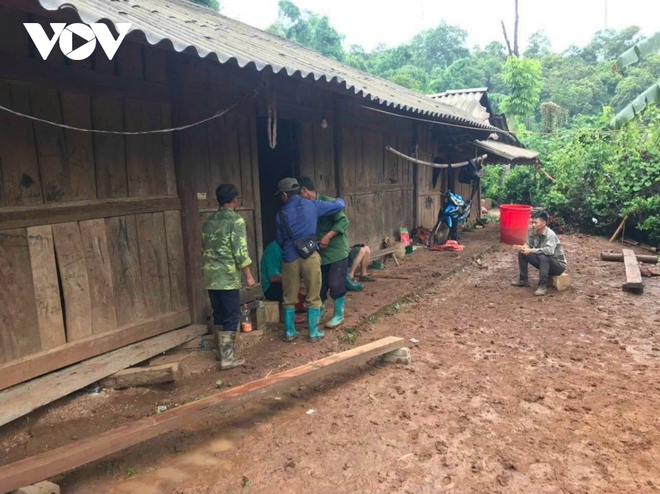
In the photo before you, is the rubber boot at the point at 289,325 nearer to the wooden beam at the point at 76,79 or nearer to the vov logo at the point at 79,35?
the wooden beam at the point at 76,79

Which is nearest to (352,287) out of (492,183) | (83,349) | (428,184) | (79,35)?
(83,349)

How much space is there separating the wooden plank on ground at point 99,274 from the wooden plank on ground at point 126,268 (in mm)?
49

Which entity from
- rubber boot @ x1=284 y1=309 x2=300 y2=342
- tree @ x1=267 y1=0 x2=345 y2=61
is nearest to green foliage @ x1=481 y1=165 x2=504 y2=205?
rubber boot @ x1=284 y1=309 x2=300 y2=342

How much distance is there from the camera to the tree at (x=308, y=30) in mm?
40031

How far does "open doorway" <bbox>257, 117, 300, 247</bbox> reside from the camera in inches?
264

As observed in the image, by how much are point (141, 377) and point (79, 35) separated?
2655 millimetres

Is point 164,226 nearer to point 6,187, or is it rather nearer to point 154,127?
point 154,127

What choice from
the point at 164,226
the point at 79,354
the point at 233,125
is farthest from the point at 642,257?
the point at 79,354

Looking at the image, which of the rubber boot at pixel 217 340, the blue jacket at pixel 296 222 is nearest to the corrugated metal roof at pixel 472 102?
the blue jacket at pixel 296 222

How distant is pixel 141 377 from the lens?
3826 millimetres

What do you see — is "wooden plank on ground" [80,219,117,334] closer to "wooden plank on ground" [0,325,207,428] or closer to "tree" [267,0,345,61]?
"wooden plank on ground" [0,325,207,428]

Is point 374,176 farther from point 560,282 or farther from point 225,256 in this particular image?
point 225,256

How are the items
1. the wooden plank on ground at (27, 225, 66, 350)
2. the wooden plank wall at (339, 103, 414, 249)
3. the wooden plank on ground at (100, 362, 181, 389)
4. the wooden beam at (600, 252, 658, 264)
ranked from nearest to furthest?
the wooden plank on ground at (27, 225, 66, 350)
the wooden plank on ground at (100, 362, 181, 389)
the wooden plank wall at (339, 103, 414, 249)
the wooden beam at (600, 252, 658, 264)

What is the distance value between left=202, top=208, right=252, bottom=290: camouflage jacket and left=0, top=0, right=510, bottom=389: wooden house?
1.89ft
